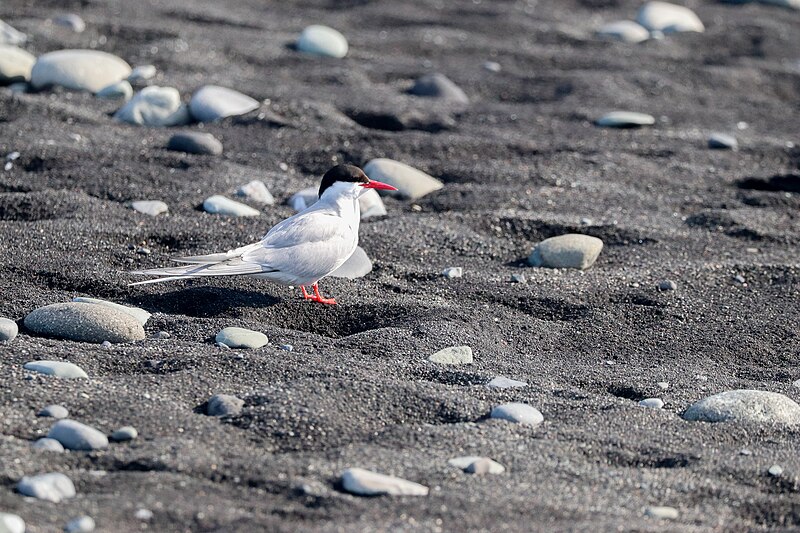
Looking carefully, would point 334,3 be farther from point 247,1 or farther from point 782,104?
point 782,104

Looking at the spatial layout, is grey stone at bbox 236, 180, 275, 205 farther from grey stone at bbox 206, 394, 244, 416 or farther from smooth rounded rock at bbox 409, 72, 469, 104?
grey stone at bbox 206, 394, 244, 416

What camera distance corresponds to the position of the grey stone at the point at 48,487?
7.84ft

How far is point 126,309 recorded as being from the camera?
11.9 ft

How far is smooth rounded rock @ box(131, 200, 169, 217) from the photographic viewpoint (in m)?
4.68

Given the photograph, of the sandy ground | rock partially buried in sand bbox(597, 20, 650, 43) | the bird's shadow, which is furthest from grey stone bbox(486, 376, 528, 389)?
rock partially buried in sand bbox(597, 20, 650, 43)

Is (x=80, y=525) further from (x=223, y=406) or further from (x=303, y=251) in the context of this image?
(x=303, y=251)

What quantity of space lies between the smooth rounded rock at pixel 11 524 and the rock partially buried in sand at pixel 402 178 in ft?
10.3

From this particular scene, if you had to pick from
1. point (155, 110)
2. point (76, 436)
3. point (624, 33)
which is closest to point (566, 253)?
point (76, 436)

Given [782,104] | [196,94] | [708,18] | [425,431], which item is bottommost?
[425,431]

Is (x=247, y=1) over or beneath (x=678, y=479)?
over

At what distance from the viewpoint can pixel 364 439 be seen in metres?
Answer: 2.88

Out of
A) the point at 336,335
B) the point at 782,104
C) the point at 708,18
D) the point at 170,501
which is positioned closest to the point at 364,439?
the point at 170,501

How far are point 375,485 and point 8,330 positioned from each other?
1.37 m

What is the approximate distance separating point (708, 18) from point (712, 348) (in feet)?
19.6
